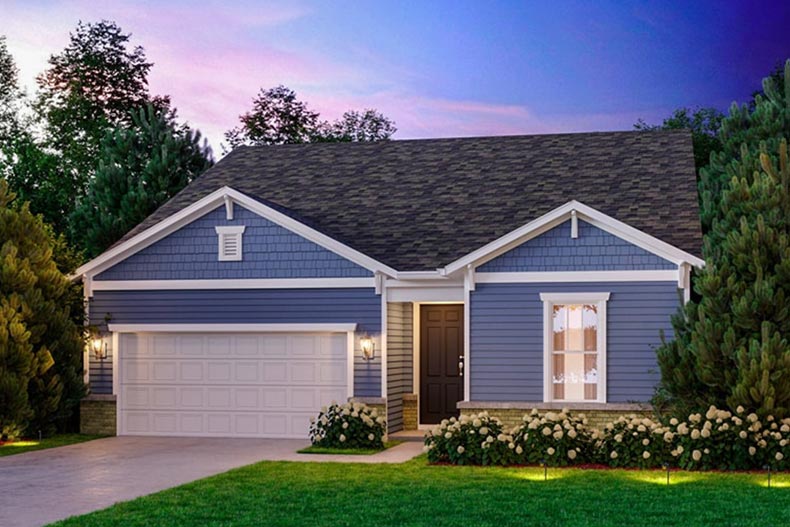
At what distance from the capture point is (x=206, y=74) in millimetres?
39469

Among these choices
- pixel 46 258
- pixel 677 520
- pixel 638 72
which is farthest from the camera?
pixel 638 72

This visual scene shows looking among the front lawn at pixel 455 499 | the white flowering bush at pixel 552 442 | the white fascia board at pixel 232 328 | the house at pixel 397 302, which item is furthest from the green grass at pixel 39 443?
the white flowering bush at pixel 552 442

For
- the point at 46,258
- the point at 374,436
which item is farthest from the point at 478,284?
the point at 46,258

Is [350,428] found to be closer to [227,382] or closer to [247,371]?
[247,371]

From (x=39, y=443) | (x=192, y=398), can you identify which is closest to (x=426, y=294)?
(x=192, y=398)

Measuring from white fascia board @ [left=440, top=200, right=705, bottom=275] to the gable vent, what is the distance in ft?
13.4

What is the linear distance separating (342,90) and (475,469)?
2394 cm

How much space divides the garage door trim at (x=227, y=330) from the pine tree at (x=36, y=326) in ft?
2.14

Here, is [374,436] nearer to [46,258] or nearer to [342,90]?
[46,258]

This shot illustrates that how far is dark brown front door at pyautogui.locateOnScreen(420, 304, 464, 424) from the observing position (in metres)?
22.8

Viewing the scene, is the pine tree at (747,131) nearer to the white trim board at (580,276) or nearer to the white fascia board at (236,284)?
the white trim board at (580,276)

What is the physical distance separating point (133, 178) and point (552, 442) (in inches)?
744

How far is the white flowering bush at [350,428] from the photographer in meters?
→ 19.5

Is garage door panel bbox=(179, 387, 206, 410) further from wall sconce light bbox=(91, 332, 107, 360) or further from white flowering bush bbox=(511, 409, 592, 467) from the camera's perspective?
white flowering bush bbox=(511, 409, 592, 467)
